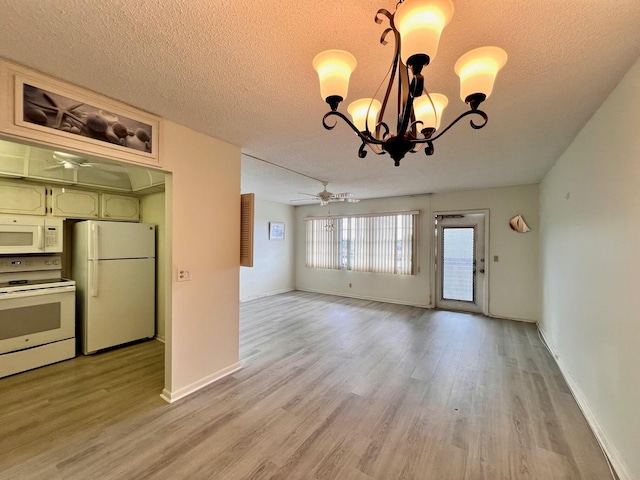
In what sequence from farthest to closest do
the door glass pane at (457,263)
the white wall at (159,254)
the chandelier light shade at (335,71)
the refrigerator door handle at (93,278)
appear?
the door glass pane at (457,263) → the white wall at (159,254) → the refrigerator door handle at (93,278) → the chandelier light shade at (335,71)

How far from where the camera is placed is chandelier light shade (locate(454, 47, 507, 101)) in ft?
3.75

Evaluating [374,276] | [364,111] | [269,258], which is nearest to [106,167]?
[364,111]

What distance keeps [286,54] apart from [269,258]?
580cm

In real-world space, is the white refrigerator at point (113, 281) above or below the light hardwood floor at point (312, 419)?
above

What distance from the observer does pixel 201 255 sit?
2607 millimetres

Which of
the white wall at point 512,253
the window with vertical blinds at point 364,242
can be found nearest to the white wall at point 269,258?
the window with vertical blinds at point 364,242

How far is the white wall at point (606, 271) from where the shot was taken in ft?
5.16

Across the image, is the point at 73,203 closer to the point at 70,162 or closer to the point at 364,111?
the point at 70,162

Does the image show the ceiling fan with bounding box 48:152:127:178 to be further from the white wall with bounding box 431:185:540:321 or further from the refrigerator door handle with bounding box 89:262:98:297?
the white wall with bounding box 431:185:540:321

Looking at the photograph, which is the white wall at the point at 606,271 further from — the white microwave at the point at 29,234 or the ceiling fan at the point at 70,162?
the white microwave at the point at 29,234

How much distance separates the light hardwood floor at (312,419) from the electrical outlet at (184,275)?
3.52 ft

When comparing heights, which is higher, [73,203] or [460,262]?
[73,203]

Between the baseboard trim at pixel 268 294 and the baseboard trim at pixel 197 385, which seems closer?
the baseboard trim at pixel 197 385

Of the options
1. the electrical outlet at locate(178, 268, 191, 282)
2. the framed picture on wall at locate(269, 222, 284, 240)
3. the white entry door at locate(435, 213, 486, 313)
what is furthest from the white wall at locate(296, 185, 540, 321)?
the electrical outlet at locate(178, 268, 191, 282)
